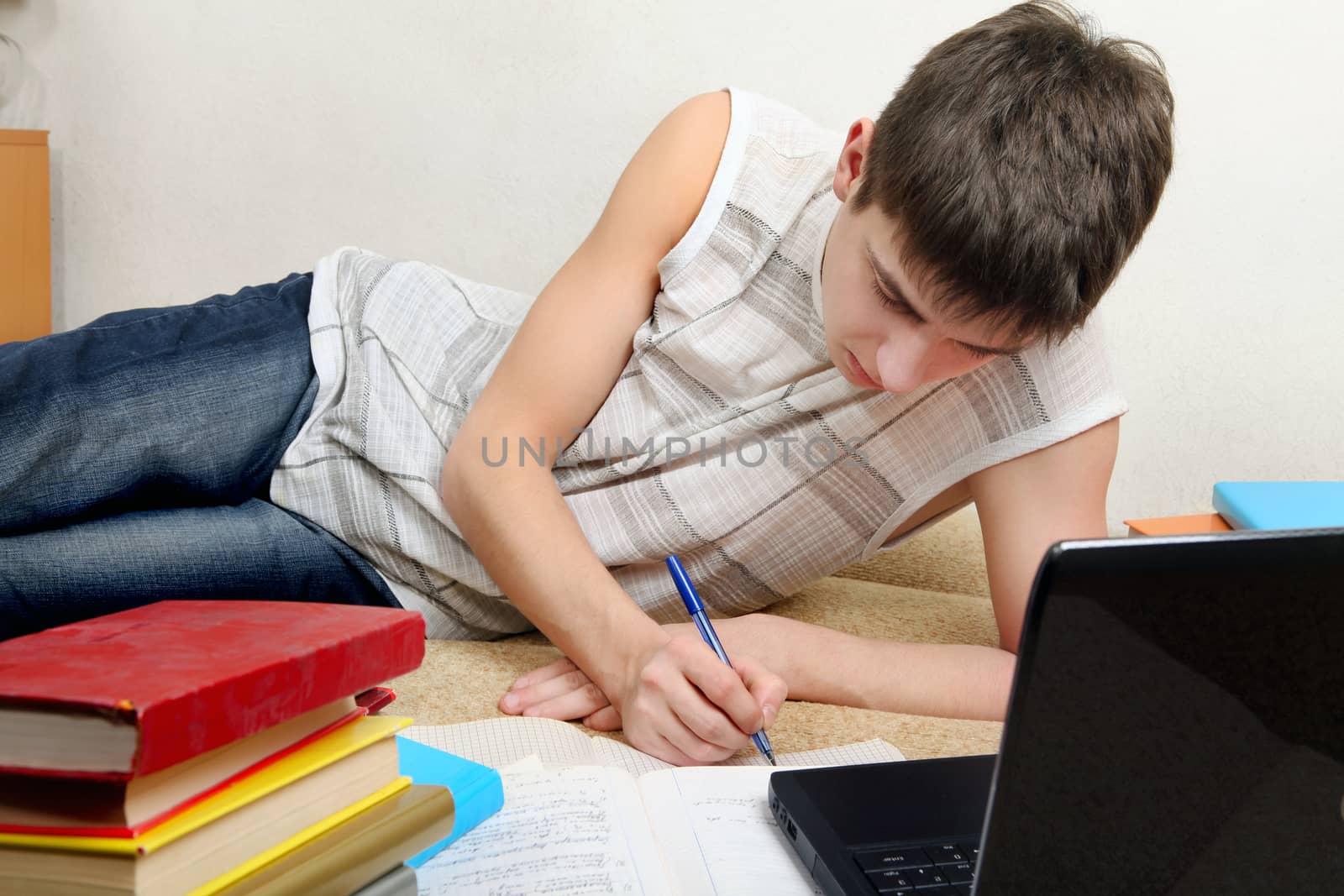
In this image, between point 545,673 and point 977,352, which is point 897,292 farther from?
point 545,673

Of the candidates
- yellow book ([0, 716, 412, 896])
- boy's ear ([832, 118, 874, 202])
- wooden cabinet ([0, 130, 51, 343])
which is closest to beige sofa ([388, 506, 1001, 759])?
yellow book ([0, 716, 412, 896])

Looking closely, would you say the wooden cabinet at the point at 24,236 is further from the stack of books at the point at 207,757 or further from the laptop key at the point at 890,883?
the laptop key at the point at 890,883

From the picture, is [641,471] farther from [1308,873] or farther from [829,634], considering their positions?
[1308,873]

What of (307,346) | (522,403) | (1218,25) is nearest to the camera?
(522,403)

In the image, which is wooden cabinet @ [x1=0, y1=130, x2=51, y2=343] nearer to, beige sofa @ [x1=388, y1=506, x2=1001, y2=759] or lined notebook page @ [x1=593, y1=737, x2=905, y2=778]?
beige sofa @ [x1=388, y1=506, x2=1001, y2=759]

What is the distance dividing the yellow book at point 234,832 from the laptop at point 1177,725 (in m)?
0.28

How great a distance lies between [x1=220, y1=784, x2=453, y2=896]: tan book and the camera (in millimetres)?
436

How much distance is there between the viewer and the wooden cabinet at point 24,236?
1938 millimetres

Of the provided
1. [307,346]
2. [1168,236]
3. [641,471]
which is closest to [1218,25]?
[1168,236]

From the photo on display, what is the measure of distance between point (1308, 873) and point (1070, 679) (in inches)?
6.2

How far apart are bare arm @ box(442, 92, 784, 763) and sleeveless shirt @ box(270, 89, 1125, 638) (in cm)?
2

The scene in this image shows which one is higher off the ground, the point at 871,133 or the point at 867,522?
the point at 871,133

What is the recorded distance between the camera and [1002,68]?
2.63 feet

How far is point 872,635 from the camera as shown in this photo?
1.14m
